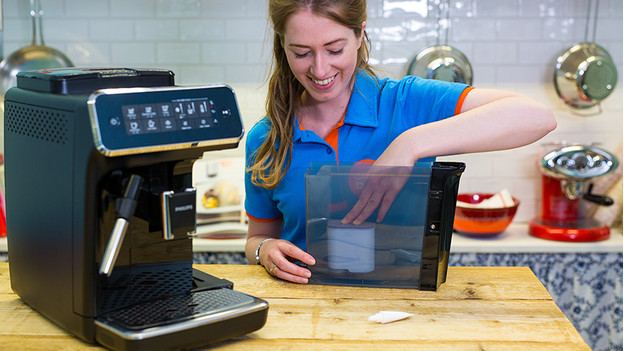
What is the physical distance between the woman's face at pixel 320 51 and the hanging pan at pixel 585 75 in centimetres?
166

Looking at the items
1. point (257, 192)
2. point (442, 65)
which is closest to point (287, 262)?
point (257, 192)

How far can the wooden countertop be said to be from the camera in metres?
1.04

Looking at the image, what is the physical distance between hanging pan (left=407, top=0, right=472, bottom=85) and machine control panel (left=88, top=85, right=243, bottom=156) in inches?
→ 72.8

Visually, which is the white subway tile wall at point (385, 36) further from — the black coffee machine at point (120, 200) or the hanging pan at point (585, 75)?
the black coffee machine at point (120, 200)

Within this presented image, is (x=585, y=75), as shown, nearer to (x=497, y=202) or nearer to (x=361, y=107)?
(x=497, y=202)

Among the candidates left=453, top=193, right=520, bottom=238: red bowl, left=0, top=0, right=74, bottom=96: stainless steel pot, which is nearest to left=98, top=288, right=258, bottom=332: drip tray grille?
left=453, top=193, right=520, bottom=238: red bowl

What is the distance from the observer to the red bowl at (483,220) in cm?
264

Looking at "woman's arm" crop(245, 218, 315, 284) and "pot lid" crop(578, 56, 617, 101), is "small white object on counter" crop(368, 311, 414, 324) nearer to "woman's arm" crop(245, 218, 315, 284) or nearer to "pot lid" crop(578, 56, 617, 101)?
"woman's arm" crop(245, 218, 315, 284)

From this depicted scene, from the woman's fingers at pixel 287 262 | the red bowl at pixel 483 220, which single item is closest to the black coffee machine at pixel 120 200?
the woman's fingers at pixel 287 262

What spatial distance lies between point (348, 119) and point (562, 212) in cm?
159

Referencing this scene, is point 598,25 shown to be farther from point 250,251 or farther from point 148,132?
point 148,132

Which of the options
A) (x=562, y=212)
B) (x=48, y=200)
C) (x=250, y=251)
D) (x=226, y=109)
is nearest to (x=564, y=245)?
(x=562, y=212)

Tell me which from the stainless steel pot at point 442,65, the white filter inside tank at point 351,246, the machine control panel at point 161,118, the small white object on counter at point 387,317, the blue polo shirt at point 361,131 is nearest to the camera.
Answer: the machine control panel at point 161,118

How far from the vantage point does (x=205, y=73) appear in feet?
9.85
